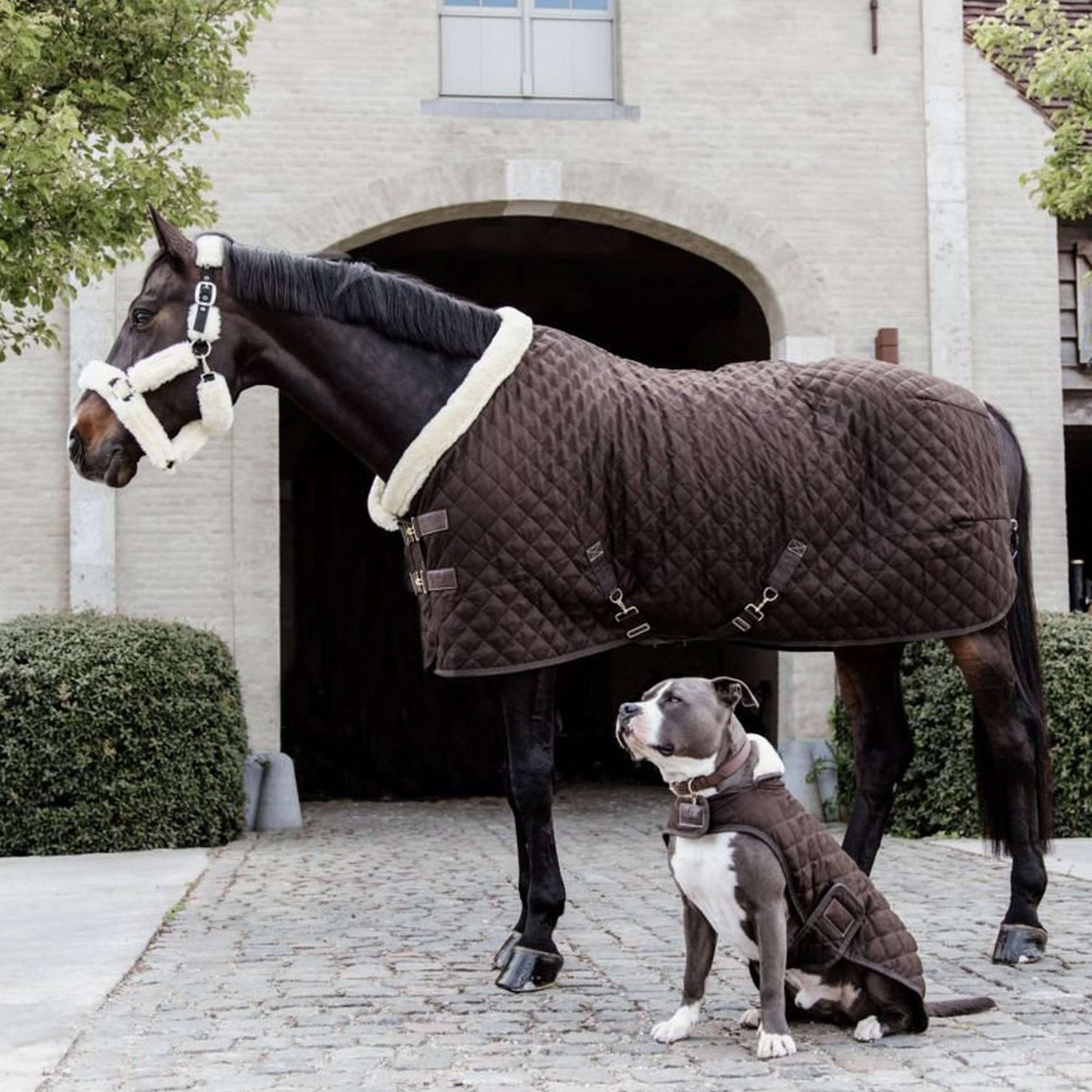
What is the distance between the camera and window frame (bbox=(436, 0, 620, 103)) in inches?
443

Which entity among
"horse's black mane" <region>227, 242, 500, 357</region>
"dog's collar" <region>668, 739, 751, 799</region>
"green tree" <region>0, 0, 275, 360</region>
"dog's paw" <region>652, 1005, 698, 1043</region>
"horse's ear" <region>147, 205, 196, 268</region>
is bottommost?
"dog's paw" <region>652, 1005, 698, 1043</region>

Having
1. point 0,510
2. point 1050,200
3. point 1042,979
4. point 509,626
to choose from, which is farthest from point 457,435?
point 0,510

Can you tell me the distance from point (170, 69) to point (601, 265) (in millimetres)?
6826

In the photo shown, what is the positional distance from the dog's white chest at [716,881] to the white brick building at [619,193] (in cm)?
694

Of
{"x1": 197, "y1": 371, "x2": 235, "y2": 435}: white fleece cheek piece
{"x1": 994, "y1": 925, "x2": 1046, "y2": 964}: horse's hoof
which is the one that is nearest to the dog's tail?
{"x1": 994, "y1": 925, "x2": 1046, "y2": 964}: horse's hoof

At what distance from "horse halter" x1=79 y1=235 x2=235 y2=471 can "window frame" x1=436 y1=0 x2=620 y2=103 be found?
6.58 m

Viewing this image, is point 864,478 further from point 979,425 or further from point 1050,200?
point 1050,200

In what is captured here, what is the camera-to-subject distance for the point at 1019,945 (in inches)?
211

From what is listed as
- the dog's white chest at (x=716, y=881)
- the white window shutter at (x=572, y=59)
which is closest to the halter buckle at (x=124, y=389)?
the dog's white chest at (x=716, y=881)

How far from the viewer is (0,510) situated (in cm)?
1064

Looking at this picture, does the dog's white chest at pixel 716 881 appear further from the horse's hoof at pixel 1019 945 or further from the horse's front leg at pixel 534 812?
the horse's hoof at pixel 1019 945

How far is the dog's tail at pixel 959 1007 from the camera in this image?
441 centimetres

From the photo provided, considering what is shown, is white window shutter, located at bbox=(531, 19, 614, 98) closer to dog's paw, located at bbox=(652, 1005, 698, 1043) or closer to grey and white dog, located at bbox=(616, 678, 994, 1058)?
grey and white dog, located at bbox=(616, 678, 994, 1058)

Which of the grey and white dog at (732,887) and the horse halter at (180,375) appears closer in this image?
the grey and white dog at (732,887)
